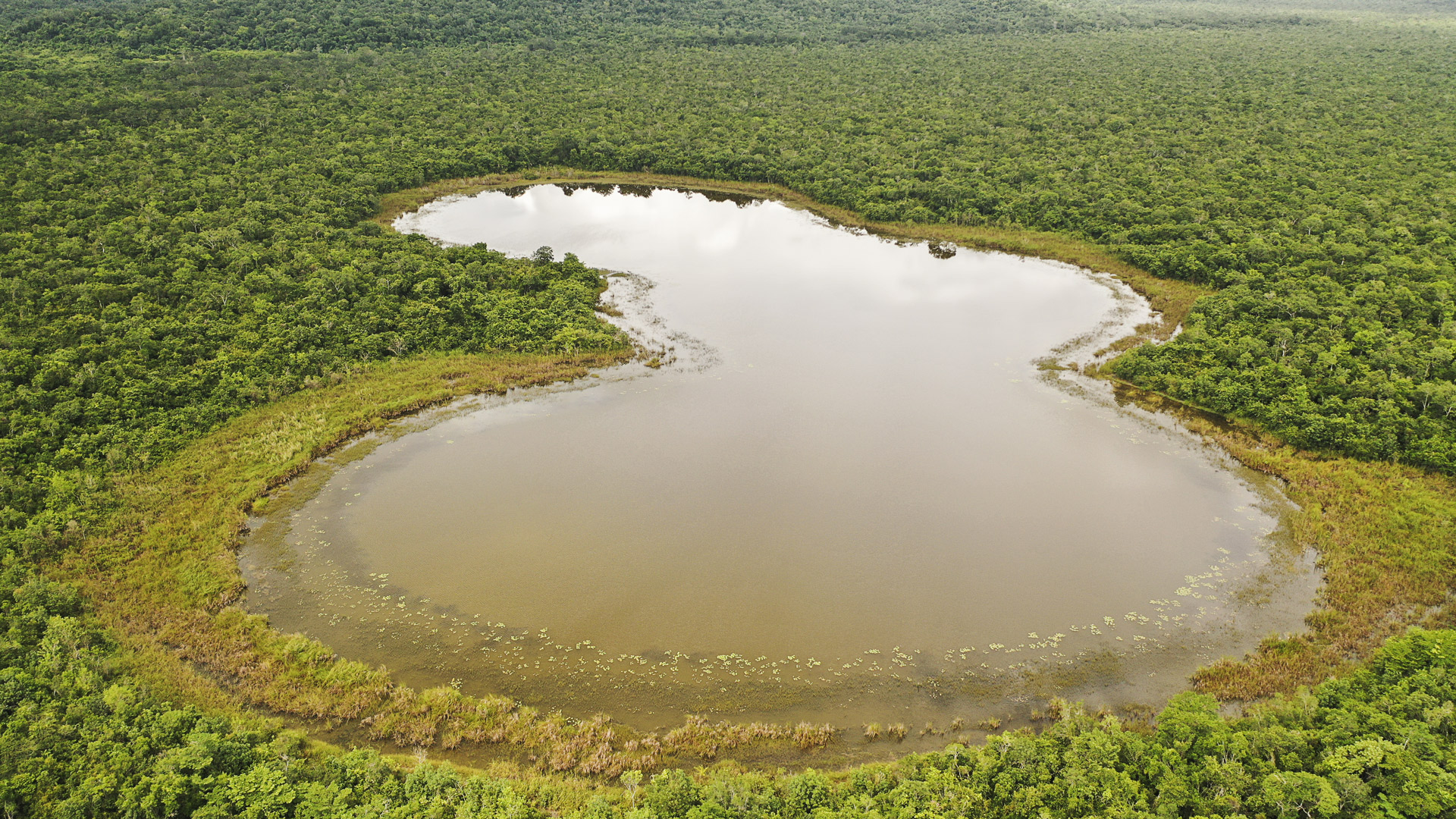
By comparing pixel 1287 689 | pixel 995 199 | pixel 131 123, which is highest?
pixel 131 123

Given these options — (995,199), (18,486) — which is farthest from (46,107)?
(995,199)

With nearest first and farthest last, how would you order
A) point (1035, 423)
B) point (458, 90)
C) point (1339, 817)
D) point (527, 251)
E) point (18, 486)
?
point (1339, 817) → point (18, 486) → point (1035, 423) → point (527, 251) → point (458, 90)

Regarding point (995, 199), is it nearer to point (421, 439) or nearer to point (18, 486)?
point (421, 439)

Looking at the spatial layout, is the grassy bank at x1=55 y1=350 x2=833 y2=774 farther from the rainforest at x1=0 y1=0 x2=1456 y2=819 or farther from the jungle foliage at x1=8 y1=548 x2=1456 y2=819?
the jungle foliage at x1=8 y1=548 x2=1456 y2=819

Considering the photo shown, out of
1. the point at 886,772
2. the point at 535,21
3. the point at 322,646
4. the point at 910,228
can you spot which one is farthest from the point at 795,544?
the point at 535,21

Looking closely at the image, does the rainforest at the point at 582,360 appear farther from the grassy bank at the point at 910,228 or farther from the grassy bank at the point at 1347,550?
the grassy bank at the point at 910,228

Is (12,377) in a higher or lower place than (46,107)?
lower

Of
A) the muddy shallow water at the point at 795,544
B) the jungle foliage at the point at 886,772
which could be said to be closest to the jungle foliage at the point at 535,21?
the muddy shallow water at the point at 795,544
